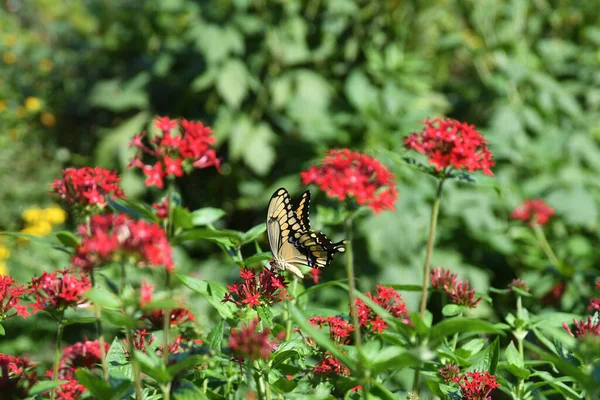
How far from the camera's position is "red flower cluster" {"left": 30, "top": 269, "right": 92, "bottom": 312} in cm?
108

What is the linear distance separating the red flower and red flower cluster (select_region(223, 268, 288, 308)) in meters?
0.39

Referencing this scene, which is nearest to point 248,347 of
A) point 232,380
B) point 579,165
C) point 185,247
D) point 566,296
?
point 232,380

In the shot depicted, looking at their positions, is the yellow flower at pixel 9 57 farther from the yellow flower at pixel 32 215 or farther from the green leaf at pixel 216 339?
the green leaf at pixel 216 339

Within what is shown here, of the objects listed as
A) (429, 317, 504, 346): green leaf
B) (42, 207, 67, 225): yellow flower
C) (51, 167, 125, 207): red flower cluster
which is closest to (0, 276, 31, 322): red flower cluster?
(51, 167, 125, 207): red flower cluster

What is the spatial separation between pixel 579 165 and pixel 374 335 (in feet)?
9.68

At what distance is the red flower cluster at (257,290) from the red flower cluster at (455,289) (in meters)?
0.41

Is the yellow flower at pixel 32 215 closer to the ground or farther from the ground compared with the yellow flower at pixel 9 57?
closer to the ground

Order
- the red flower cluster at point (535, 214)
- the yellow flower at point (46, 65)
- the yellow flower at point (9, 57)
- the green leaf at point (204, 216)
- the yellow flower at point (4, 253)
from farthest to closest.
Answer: the yellow flower at point (9, 57) → the yellow flower at point (46, 65) → the yellow flower at point (4, 253) → the red flower cluster at point (535, 214) → the green leaf at point (204, 216)

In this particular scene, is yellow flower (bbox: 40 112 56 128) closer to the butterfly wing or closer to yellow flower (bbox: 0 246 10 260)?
yellow flower (bbox: 0 246 10 260)

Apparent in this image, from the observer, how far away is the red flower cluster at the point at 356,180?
1054 millimetres

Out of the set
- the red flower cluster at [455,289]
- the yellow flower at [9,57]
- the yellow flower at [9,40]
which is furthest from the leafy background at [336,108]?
the red flower cluster at [455,289]

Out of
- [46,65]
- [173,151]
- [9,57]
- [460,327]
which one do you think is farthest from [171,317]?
[9,57]

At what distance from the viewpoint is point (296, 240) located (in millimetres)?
1741

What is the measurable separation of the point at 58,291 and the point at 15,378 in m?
0.17
